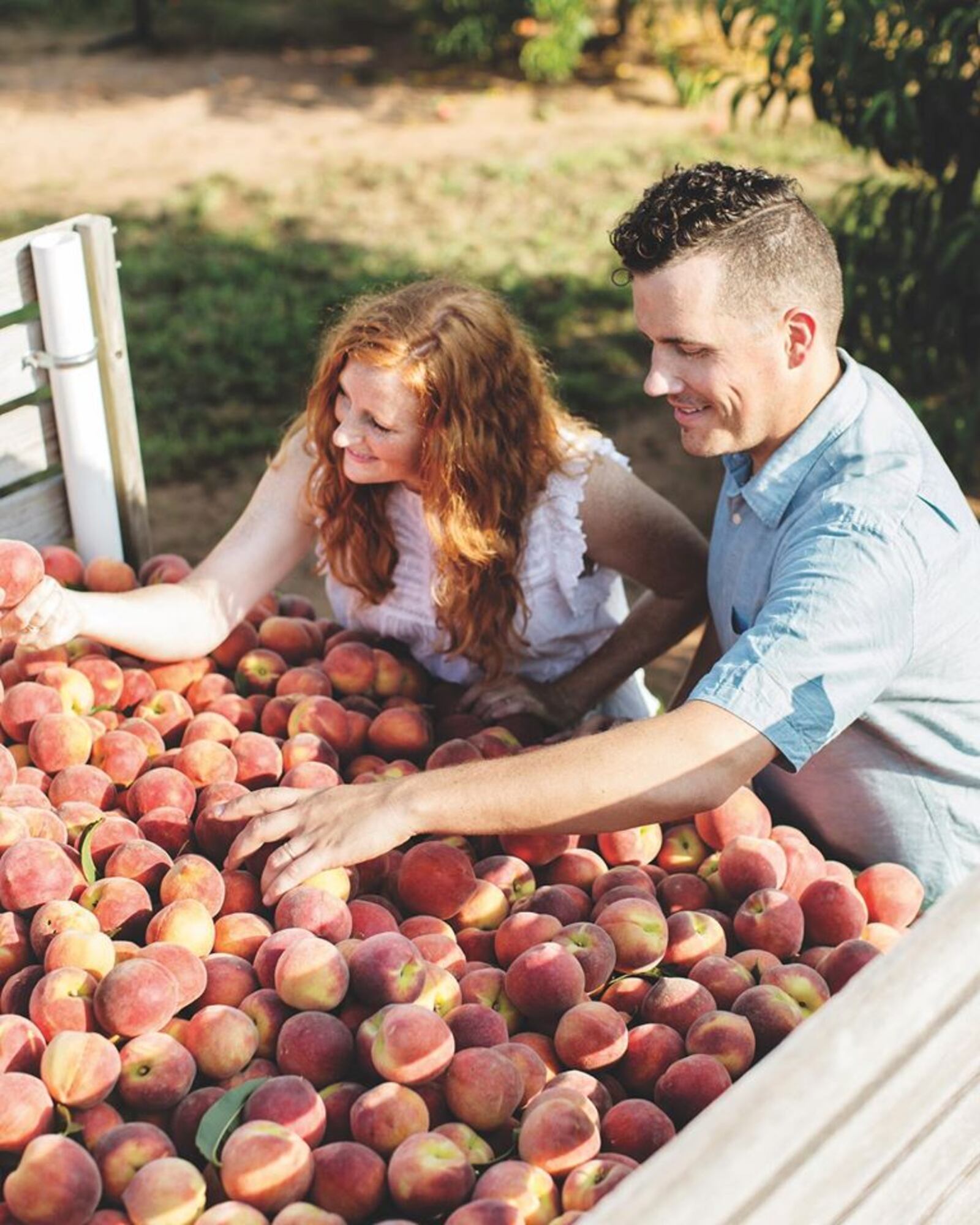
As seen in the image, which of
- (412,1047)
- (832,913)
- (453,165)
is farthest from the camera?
(453,165)

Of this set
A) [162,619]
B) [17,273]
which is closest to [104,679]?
[162,619]

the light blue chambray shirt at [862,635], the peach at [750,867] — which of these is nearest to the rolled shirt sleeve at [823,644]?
the light blue chambray shirt at [862,635]

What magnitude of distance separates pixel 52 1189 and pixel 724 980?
2.65 feet

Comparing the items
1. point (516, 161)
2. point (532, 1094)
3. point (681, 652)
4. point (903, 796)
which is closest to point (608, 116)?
point (516, 161)

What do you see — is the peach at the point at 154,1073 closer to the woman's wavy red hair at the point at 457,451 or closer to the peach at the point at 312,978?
the peach at the point at 312,978

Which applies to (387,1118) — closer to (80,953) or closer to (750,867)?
(80,953)

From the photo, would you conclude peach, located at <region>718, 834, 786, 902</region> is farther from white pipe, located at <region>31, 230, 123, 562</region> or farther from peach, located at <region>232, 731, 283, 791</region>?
white pipe, located at <region>31, 230, 123, 562</region>

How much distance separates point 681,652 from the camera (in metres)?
4.01

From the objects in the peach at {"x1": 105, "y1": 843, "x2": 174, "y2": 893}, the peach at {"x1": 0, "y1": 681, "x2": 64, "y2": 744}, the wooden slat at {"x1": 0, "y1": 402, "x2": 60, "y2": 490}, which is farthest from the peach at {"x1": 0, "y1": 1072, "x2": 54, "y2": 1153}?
the wooden slat at {"x1": 0, "y1": 402, "x2": 60, "y2": 490}

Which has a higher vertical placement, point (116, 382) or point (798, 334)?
point (798, 334)

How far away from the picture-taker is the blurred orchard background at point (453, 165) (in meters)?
4.08

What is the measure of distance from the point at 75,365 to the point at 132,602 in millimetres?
493

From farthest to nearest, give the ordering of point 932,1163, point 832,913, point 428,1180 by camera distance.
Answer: point 832,913, point 428,1180, point 932,1163

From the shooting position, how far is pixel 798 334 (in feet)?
6.28
